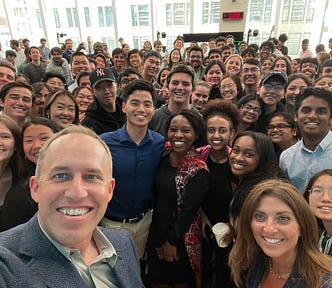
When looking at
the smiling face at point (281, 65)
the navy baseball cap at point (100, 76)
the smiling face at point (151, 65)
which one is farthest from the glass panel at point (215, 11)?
the navy baseball cap at point (100, 76)

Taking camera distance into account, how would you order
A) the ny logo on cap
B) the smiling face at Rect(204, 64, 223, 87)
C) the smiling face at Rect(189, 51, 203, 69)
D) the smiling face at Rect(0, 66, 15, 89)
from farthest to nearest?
1. the smiling face at Rect(189, 51, 203, 69)
2. the smiling face at Rect(204, 64, 223, 87)
3. the smiling face at Rect(0, 66, 15, 89)
4. the ny logo on cap

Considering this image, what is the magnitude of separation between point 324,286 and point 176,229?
909 mm

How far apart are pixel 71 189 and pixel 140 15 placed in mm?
10962

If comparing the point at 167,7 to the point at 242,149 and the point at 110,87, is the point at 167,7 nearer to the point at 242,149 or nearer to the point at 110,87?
the point at 110,87

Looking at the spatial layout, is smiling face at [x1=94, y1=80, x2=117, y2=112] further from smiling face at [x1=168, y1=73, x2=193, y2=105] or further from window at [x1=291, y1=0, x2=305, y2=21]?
window at [x1=291, y1=0, x2=305, y2=21]

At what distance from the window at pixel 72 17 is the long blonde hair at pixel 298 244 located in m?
11.4

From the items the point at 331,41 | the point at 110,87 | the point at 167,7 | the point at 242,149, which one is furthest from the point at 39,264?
the point at 167,7

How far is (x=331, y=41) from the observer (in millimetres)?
7129

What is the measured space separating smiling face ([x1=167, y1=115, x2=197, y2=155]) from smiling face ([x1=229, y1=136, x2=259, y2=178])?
1.18 ft

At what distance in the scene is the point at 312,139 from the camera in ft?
6.56

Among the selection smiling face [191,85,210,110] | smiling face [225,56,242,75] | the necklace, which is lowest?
the necklace

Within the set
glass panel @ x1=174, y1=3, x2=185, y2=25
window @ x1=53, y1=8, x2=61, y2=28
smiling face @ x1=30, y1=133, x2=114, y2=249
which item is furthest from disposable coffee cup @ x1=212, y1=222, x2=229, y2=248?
window @ x1=53, y1=8, x2=61, y2=28

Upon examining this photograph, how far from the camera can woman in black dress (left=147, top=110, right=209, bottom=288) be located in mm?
1837

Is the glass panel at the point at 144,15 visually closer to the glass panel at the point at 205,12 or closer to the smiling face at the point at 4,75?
the glass panel at the point at 205,12
